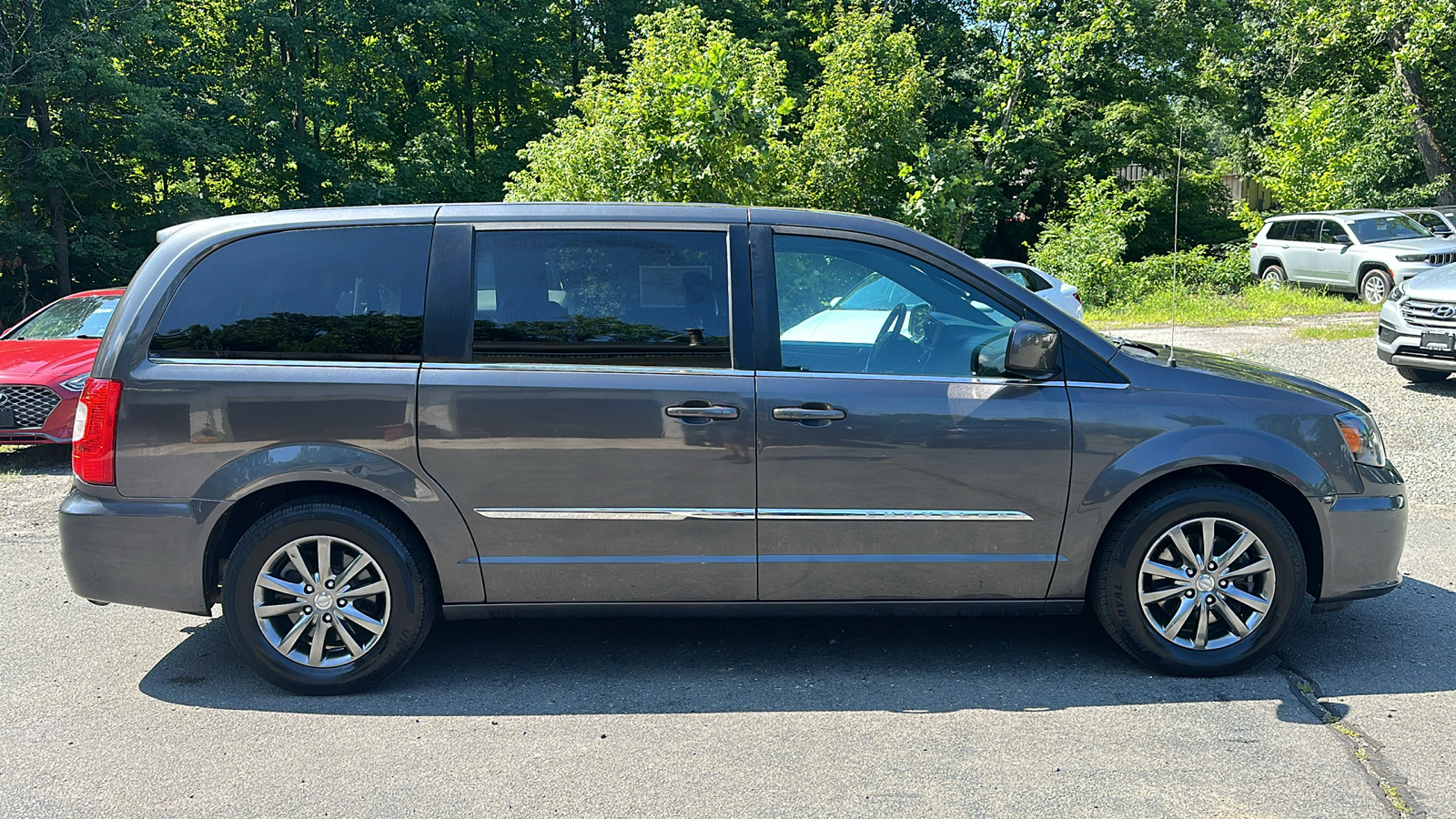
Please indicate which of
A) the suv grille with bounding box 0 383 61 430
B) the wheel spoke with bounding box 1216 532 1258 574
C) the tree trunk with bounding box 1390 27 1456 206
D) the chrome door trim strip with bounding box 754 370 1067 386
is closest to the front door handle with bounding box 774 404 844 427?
the chrome door trim strip with bounding box 754 370 1067 386

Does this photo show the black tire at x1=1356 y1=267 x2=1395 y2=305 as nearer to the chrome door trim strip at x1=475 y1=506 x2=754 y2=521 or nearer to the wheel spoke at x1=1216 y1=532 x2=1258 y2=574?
the wheel spoke at x1=1216 y1=532 x2=1258 y2=574

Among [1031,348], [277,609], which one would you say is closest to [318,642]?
[277,609]

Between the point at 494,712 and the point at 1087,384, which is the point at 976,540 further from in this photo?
the point at 494,712

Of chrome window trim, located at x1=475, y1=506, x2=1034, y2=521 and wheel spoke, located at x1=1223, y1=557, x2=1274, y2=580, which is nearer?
chrome window trim, located at x1=475, y1=506, x2=1034, y2=521

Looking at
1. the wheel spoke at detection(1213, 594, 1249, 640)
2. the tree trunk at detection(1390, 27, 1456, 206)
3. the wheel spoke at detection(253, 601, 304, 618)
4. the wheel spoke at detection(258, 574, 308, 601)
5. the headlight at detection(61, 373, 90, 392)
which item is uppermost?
the tree trunk at detection(1390, 27, 1456, 206)

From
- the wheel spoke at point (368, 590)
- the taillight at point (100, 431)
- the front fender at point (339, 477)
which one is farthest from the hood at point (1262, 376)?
the taillight at point (100, 431)

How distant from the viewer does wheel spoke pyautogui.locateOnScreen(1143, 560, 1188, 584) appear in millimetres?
4219

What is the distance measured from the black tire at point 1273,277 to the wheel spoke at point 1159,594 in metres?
18.7

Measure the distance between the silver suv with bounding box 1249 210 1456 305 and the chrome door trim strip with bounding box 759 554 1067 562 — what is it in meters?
16.8

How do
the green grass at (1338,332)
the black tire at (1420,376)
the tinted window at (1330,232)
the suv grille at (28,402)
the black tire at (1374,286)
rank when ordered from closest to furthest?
the suv grille at (28,402)
the black tire at (1420,376)
the green grass at (1338,332)
the black tire at (1374,286)
the tinted window at (1330,232)

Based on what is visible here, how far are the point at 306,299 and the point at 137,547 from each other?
1117 millimetres

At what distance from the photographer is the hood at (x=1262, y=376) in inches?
172

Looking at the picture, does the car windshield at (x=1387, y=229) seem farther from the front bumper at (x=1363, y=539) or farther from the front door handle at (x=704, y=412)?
the front door handle at (x=704, y=412)

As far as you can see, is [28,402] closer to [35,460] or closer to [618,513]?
[35,460]
